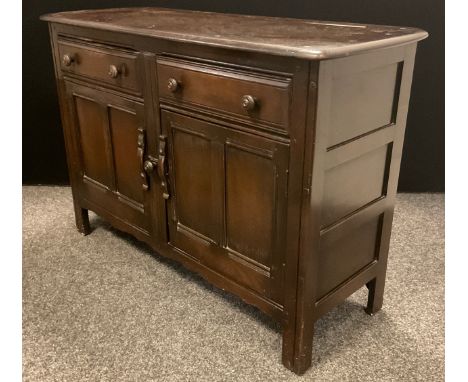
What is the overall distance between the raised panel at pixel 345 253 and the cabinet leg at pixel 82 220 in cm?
121

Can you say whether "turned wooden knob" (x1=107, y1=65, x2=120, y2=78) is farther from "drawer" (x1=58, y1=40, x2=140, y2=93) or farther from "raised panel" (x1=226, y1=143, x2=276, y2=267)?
"raised panel" (x1=226, y1=143, x2=276, y2=267)

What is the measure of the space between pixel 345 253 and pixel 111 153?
0.95 m

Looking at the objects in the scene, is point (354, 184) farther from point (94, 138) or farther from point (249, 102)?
point (94, 138)

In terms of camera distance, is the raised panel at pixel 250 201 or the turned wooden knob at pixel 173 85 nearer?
the raised panel at pixel 250 201

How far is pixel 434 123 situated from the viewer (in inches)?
96.5

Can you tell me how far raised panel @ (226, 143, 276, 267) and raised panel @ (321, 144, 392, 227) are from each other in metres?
0.15

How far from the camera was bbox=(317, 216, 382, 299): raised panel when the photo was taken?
54.4 inches

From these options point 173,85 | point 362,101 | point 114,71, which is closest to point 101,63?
point 114,71

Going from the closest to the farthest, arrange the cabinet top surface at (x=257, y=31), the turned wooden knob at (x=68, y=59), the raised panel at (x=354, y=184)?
1. the cabinet top surface at (x=257, y=31)
2. the raised panel at (x=354, y=184)
3. the turned wooden knob at (x=68, y=59)

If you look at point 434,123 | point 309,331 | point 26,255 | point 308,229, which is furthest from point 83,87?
point 434,123

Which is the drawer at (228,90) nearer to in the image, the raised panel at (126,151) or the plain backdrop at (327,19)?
the raised panel at (126,151)

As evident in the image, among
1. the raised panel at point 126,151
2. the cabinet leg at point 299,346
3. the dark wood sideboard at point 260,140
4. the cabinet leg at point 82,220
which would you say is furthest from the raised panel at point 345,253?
the cabinet leg at point 82,220

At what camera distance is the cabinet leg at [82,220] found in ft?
7.22

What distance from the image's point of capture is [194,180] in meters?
1.54
